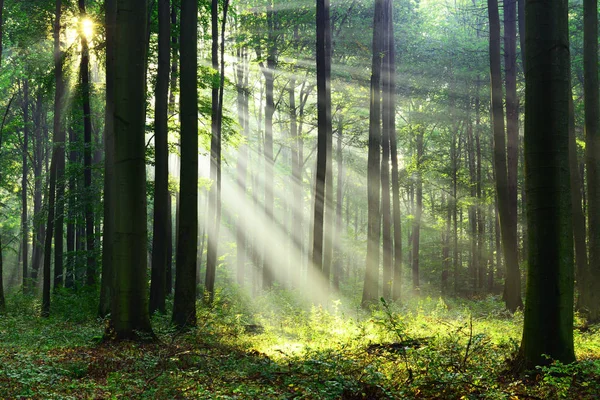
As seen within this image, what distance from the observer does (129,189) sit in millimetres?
8633

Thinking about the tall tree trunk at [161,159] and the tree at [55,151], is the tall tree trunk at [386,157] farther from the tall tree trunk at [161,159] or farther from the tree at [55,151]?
the tree at [55,151]

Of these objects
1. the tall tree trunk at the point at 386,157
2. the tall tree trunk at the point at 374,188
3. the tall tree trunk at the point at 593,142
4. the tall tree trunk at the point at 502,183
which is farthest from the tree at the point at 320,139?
the tall tree trunk at the point at 593,142

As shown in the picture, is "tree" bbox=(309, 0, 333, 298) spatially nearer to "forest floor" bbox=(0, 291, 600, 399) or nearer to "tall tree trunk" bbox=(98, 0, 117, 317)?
"forest floor" bbox=(0, 291, 600, 399)

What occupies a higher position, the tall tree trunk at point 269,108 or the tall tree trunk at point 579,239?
the tall tree trunk at point 269,108

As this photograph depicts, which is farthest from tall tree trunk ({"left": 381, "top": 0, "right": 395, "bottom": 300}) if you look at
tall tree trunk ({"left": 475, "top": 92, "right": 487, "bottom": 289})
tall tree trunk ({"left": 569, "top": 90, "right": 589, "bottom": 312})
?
tall tree trunk ({"left": 475, "top": 92, "right": 487, "bottom": 289})

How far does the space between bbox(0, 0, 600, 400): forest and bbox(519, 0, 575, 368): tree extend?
0.02 metres

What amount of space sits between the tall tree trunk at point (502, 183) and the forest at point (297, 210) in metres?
0.06

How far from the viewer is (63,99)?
16422 millimetres

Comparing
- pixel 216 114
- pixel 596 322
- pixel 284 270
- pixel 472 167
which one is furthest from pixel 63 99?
pixel 472 167

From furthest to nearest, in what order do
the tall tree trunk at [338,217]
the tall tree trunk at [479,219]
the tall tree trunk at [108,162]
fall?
the tall tree trunk at [338,217], the tall tree trunk at [479,219], the tall tree trunk at [108,162]

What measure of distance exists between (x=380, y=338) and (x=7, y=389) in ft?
18.1

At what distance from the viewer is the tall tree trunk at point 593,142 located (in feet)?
38.3

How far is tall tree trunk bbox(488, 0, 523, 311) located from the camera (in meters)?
14.7

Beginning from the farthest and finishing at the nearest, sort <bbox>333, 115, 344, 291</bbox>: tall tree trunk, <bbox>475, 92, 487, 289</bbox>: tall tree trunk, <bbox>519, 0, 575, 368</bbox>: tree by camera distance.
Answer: <bbox>333, 115, 344, 291</bbox>: tall tree trunk → <bbox>475, 92, 487, 289</bbox>: tall tree trunk → <bbox>519, 0, 575, 368</bbox>: tree
